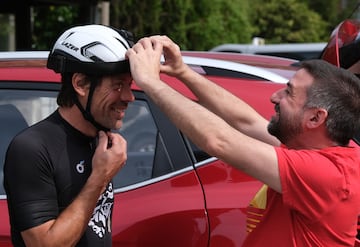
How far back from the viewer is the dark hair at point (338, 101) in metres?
2.42

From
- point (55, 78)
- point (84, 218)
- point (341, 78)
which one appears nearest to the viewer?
point (84, 218)

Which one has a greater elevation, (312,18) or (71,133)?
(71,133)

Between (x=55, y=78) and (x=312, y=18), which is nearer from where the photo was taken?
(x=55, y=78)

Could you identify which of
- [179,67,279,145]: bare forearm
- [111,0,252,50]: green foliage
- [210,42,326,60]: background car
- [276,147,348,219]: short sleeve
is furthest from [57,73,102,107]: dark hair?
[111,0,252,50]: green foliage

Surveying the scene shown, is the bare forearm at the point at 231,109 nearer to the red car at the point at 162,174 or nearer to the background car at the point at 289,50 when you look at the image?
the red car at the point at 162,174

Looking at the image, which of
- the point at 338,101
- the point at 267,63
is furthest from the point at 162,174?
the point at 267,63

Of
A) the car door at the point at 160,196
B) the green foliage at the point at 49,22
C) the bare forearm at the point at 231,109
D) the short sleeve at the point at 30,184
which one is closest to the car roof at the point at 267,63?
the bare forearm at the point at 231,109

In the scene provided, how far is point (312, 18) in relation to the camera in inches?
1260

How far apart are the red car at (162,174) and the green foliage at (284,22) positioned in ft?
91.9

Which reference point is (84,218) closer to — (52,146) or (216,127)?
(52,146)

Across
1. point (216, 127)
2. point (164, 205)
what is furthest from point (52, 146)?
point (164, 205)

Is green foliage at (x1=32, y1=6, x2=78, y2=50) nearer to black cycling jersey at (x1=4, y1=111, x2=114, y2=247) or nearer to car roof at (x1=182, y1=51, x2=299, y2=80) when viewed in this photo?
car roof at (x1=182, y1=51, x2=299, y2=80)

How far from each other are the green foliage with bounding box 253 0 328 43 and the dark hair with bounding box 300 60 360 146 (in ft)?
94.4

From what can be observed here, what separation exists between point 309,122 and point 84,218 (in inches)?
30.5
